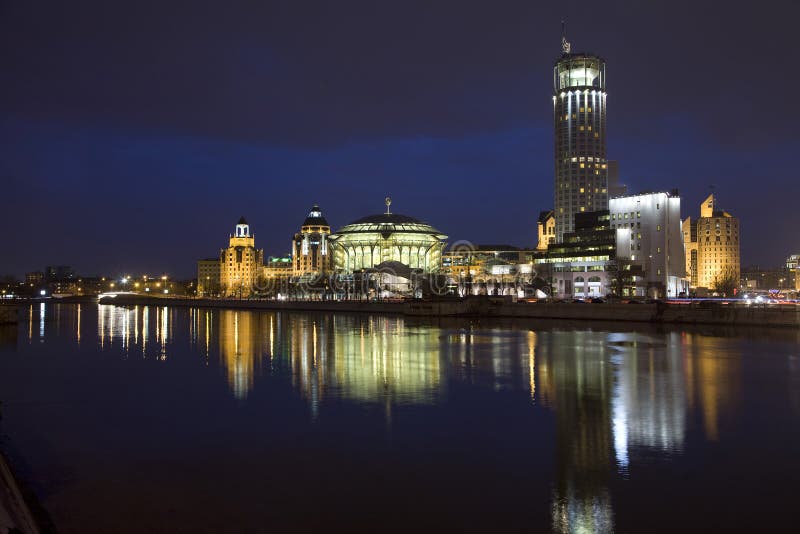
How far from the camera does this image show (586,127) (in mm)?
151000

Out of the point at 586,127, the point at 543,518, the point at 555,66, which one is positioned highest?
the point at 555,66

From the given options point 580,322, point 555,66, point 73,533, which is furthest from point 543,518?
point 555,66

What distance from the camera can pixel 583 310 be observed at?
70.9 metres

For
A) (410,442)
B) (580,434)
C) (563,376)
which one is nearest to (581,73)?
(563,376)

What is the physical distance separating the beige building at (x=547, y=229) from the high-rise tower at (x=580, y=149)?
9.38 m

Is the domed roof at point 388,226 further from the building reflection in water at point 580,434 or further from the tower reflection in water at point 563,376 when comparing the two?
the building reflection in water at point 580,434

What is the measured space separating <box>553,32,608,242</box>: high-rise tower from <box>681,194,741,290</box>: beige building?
77.9 ft

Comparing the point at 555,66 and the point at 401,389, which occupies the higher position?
the point at 555,66

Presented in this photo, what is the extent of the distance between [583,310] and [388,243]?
83683 millimetres

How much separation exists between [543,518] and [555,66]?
157769mm

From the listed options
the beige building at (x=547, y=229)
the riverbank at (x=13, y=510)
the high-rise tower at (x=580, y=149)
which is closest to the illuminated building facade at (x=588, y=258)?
the high-rise tower at (x=580, y=149)

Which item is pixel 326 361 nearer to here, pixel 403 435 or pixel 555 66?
pixel 403 435

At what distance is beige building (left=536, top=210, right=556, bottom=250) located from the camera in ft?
538

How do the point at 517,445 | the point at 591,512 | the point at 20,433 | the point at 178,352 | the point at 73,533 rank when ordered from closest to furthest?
the point at 73,533
the point at 591,512
the point at 517,445
the point at 20,433
the point at 178,352
